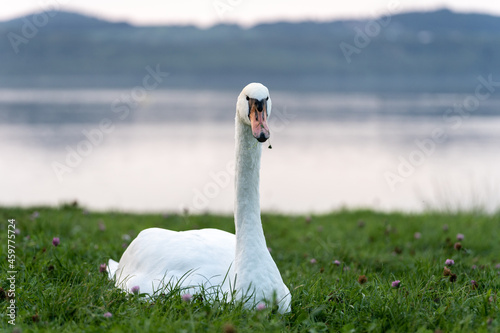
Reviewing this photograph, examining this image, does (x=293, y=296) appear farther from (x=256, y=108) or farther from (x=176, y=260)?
(x=256, y=108)

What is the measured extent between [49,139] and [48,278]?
2774 cm

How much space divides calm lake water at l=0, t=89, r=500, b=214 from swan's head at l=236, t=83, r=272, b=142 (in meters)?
7.36

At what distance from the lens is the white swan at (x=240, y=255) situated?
407 centimetres

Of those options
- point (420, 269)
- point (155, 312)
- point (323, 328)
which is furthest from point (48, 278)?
point (420, 269)

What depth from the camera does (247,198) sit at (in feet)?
14.4

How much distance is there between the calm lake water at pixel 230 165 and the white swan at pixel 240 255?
6636 millimetres

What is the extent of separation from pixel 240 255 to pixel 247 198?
1.45ft

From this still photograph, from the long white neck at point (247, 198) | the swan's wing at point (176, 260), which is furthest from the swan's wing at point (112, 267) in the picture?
the long white neck at point (247, 198)

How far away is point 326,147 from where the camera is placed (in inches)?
1177

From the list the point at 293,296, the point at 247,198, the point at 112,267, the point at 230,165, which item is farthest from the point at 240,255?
the point at 230,165

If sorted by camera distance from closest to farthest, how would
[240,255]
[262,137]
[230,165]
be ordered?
[262,137], [240,255], [230,165]

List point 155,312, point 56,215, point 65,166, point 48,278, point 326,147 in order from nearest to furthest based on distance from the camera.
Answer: point 155,312 < point 48,278 < point 56,215 < point 65,166 < point 326,147

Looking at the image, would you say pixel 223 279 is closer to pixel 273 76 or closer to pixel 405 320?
pixel 405 320

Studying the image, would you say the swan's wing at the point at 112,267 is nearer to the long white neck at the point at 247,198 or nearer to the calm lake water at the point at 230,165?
the long white neck at the point at 247,198
